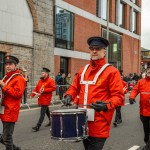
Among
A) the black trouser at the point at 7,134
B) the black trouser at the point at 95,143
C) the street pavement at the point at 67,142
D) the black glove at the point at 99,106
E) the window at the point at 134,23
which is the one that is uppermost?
the window at the point at 134,23

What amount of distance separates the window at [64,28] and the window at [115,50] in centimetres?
1026

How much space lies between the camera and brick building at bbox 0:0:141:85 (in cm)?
2194

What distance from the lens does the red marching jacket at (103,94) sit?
4.51 meters

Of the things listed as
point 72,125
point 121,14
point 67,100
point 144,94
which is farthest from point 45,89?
point 121,14

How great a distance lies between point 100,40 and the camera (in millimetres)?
4734

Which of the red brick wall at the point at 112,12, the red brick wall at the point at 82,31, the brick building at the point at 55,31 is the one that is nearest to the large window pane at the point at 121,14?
the brick building at the point at 55,31

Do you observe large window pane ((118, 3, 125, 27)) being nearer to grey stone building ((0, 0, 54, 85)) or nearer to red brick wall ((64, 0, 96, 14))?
red brick wall ((64, 0, 96, 14))

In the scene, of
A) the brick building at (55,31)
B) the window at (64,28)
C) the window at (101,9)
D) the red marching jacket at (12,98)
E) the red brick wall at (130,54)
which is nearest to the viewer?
the red marching jacket at (12,98)

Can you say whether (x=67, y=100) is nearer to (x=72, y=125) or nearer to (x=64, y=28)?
(x=72, y=125)

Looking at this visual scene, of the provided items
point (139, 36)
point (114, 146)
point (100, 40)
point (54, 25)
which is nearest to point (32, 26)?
point (54, 25)

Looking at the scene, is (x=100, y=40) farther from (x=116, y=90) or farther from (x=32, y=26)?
(x=32, y=26)

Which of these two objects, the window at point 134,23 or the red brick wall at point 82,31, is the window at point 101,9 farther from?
the window at point 134,23

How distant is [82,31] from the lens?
105 ft

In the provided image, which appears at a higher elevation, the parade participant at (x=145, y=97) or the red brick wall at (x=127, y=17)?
the red brick wall at (x=127, y=17)
